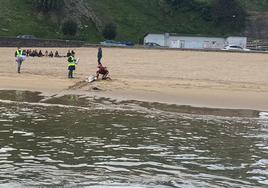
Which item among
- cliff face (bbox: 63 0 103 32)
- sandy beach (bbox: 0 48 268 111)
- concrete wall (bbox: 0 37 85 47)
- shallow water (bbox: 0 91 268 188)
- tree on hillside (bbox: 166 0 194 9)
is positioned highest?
tree on hillside (bbox: 166 0 194 9)

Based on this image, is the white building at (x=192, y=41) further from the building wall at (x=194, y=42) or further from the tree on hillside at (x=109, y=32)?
the tree on hillside at (x=109, y=32)

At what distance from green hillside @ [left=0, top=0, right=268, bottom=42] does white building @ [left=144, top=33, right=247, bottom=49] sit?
4435mm

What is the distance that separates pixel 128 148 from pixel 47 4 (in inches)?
4026

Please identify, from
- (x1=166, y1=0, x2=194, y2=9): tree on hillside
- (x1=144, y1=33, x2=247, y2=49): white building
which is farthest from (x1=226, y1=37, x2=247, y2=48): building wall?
(x1=166, y1=0, x2=194, y2=9): tree on hillside

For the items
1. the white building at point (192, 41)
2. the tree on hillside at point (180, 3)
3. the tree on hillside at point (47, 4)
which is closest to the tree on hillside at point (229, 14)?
the tree on hillside at point (180, 3)

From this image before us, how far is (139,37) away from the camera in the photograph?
118m

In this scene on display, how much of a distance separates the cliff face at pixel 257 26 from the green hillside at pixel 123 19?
2653 millimetres

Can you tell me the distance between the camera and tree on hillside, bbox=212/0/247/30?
134500 millimetres

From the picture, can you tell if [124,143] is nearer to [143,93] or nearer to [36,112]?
[36,112]

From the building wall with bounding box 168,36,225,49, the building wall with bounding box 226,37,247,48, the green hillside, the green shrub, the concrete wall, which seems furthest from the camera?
the building wall with bounding box 226,37,247,48

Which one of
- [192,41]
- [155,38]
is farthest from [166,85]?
[192,41]

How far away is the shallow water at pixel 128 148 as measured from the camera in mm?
10711

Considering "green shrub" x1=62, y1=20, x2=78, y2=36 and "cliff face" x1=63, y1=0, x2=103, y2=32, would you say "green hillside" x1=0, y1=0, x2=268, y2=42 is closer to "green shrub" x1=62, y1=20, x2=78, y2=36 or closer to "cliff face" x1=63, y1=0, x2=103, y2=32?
"cliff face" x1=63, y1=0, x2=103, y2=32

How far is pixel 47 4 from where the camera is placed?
113 m
